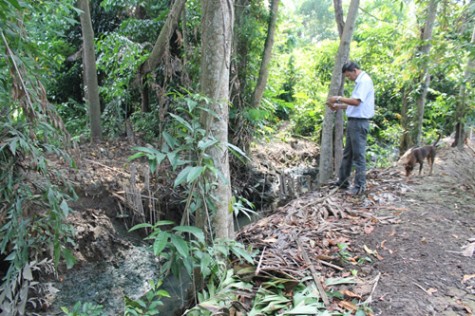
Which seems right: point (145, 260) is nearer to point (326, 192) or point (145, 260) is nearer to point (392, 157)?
point (326, 192)

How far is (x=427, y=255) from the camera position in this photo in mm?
3467

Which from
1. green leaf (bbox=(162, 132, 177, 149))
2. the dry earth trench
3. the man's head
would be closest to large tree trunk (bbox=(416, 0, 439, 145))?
the dry earth trench

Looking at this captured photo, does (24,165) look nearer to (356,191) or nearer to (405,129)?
(356,191)

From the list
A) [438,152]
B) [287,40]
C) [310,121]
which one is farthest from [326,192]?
A: [287,40]

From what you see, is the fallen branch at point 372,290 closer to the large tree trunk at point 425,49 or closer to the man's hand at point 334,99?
the man's hand at point 334,99

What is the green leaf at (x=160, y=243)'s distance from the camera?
8.04 feet

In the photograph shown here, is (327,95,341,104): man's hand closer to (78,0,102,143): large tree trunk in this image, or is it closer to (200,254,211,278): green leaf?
(200,254,211,278): green leaf

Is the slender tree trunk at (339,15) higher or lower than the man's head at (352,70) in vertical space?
higher

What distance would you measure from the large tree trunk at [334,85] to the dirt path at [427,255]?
1462mm

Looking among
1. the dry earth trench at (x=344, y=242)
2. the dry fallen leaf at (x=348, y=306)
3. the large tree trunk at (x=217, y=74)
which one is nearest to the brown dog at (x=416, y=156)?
the dry earth trench at (x=344, y=242)

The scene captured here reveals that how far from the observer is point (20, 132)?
2945 mm

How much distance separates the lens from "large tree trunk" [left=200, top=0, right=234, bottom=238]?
3.13 m

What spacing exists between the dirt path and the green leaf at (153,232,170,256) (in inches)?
66.8

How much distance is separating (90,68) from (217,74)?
14.6 feet
